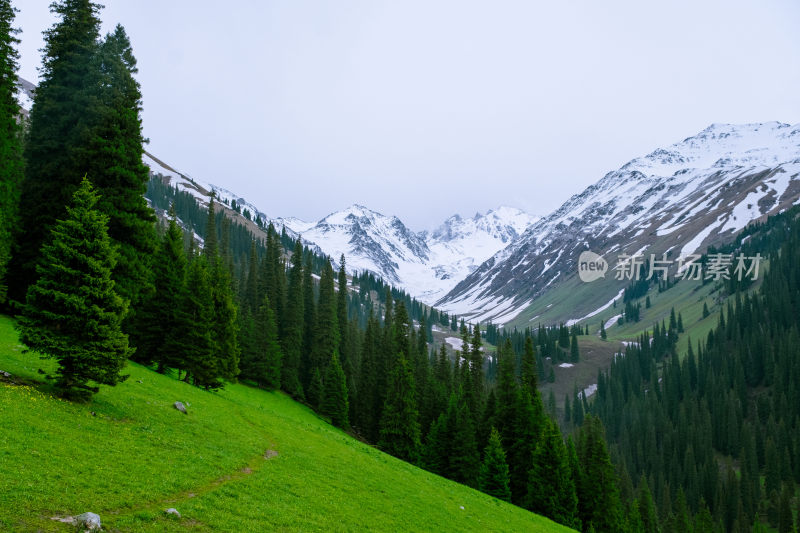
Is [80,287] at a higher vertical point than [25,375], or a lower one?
higher

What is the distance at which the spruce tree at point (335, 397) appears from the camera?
7950 cm

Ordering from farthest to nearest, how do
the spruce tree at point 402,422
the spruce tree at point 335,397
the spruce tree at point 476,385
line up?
the spruce tree at point 335,397 < the spruce tree at point 476,385 < the spruce tree at point 402,422

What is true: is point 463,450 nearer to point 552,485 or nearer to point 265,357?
point 552,485

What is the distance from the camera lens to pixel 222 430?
29.8 m

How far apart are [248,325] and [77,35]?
4781 cm

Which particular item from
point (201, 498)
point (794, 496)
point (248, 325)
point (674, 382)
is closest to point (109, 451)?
point (201, 498)

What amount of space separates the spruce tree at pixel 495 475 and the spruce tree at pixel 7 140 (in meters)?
50.3

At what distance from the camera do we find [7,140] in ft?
130

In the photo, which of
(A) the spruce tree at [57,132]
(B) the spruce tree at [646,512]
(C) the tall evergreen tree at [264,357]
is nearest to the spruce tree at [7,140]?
(A) the spruce tree at [57,132]

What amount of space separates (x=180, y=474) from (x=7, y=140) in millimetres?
34037

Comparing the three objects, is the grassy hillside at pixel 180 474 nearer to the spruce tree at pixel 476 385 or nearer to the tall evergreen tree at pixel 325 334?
the spruce tree at pixel 476 385

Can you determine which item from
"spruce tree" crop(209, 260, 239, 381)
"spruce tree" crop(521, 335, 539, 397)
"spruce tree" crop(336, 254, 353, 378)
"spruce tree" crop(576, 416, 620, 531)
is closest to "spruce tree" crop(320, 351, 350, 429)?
"spruce tree" crop(336, 254, 353, 378)

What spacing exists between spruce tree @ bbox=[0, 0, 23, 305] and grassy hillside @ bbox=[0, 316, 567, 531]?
757cm

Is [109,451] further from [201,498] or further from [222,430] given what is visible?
[222,430]
